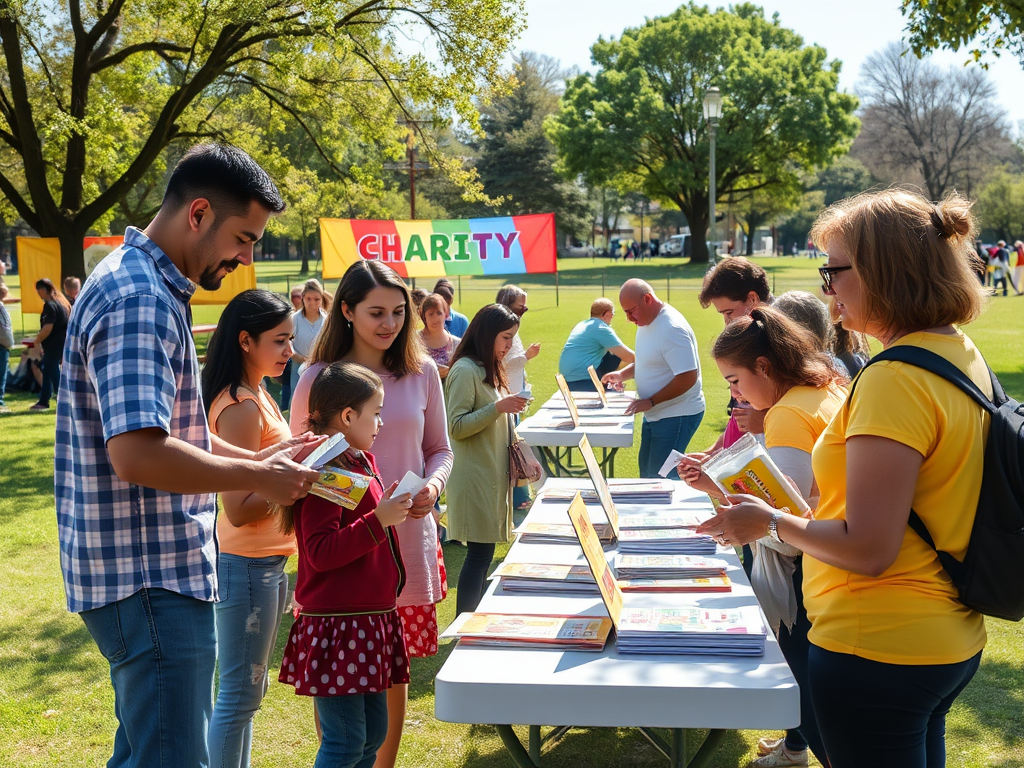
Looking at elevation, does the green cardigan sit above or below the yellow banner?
below

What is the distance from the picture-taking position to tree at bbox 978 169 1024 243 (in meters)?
51.3

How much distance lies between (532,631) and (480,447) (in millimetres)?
2204

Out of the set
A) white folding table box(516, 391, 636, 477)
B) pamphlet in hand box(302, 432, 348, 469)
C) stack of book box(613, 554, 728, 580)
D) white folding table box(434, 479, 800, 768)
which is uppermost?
pamphlet in hand box(302, 432, 348, 469)

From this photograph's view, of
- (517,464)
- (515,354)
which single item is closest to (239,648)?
(517,464)

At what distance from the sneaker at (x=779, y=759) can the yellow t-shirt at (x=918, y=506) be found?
1819 millimetres

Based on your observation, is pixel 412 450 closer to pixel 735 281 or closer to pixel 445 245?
pixel 735 281

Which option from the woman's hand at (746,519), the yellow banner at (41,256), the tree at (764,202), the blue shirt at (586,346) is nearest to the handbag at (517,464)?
the woman's hand at (746,519)

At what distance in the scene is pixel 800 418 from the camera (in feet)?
9.14

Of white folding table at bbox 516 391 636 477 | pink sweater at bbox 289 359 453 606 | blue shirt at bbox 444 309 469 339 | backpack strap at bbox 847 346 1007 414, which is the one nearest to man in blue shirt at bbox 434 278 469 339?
blue shirt at bbox 444 309 469 339

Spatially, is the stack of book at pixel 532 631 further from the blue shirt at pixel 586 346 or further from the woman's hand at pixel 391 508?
the blue shirt at pixel 586 346

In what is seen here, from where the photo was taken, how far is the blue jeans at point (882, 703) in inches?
71.7

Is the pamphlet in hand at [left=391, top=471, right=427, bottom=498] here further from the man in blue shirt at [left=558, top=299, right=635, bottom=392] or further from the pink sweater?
the man in blue shirt at [left=558, top=299, right=635, bottom=392]

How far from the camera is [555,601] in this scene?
2729 millimetres

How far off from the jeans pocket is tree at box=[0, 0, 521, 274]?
13017 mm
